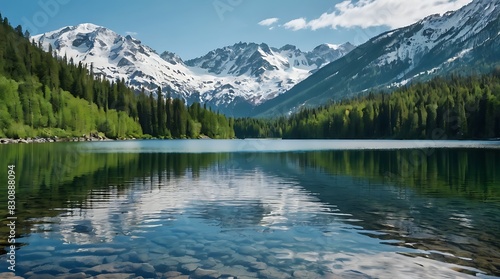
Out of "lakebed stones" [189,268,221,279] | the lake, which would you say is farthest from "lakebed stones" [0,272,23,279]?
A: "lakebed stones" [189,268,221,279]

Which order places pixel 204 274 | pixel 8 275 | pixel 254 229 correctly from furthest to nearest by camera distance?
1. pixel 254 229
2. pixel 204 274
3. pixel 8 275

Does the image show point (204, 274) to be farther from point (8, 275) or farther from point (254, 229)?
point (254, 229)

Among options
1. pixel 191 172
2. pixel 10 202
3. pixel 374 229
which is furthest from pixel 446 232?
pixel 191 172

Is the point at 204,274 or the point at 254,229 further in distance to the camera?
the point at 254,229

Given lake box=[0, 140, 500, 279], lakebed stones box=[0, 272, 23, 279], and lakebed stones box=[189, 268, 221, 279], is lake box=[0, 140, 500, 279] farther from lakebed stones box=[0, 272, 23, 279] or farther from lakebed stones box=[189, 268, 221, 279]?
lakebed stones box=[0, 272, 23, 279]

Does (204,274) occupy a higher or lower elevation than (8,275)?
lower

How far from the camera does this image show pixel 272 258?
17.7m

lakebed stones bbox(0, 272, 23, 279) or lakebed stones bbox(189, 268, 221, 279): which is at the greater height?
lakebed stones bbox(0, 272, 23, 279)

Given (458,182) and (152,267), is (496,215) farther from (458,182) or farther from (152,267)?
(152,267)

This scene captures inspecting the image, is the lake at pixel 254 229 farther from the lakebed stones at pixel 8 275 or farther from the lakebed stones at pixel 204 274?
the lakebed stones at pixel 8 275

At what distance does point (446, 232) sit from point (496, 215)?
6.85m

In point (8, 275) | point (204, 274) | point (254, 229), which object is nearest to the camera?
point (8, 275)

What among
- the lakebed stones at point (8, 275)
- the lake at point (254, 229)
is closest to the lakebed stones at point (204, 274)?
the lake at point (254, 229)

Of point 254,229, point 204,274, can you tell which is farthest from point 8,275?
point 254,229
